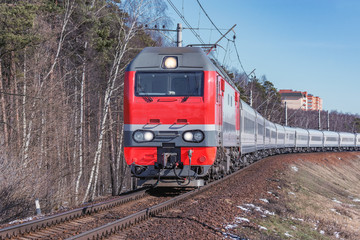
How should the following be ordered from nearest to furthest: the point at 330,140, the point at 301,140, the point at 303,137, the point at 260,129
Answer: the point at 260,129 → the point at 301,140 → the point at 303,137 → the point at 330,140

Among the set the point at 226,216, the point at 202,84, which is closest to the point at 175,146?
the point at 202,84

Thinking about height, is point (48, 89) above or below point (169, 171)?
above

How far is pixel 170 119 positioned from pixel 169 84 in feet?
2.90

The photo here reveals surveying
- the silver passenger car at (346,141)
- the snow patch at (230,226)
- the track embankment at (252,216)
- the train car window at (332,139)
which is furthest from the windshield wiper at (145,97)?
the silver passenger car at (346,141)

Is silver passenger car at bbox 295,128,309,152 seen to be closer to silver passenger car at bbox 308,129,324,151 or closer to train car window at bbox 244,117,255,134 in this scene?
silver passenger car at bbox 308,129,324,151

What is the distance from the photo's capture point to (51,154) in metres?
20.7

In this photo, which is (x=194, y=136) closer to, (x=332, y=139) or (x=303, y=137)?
(x=303, y=137)

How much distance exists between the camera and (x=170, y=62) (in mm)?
11211

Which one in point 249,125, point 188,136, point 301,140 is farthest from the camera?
point 301,140

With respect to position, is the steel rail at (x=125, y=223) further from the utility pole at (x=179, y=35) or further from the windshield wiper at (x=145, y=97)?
the utility pole at (x=179, y=35)

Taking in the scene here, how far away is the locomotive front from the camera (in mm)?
10812

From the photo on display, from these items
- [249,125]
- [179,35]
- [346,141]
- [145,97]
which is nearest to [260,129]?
[249,125]

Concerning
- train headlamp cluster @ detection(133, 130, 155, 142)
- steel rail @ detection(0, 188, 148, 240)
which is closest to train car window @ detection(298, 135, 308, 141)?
train headlamp cluster @ detection(133, 130, 155, 142)

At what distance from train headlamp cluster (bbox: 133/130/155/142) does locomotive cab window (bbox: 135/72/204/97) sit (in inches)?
37.2
